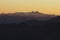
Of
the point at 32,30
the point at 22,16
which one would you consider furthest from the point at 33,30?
the point at 22,16

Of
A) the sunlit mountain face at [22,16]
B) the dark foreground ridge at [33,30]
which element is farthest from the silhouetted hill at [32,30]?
the sunlit mountain face at [22,16]

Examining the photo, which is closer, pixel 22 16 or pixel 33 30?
pixel 22 16

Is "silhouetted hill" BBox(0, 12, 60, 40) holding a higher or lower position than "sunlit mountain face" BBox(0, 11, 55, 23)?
lower

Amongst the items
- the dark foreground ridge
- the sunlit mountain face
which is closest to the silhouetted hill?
the dark foreground ridge

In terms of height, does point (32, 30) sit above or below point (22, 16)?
below

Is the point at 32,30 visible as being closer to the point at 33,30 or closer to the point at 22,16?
the point at 33,30

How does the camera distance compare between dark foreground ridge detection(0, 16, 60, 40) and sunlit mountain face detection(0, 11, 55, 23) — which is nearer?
sunlit mountain face detection(0, 11, 55, 23)

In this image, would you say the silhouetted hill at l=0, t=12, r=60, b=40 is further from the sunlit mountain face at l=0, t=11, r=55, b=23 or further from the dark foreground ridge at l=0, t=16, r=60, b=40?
the sunlit mountain face at l=0, t=11, r=55, b=23
